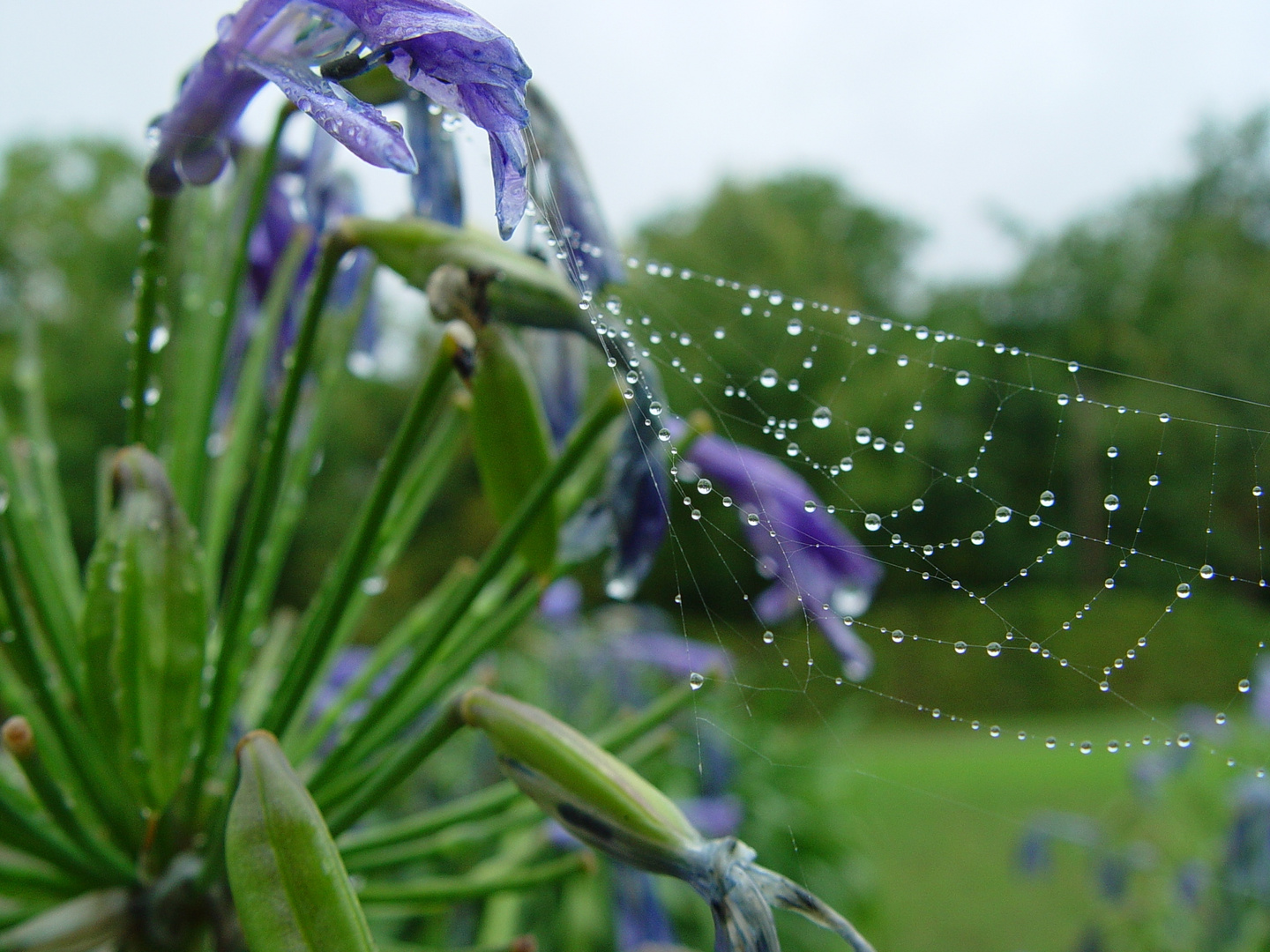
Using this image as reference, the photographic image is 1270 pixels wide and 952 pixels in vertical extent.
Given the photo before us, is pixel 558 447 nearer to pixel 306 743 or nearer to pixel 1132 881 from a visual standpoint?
pixel 306 743

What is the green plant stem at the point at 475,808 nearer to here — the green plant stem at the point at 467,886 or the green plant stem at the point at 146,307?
the green plant stem at the point at 467,886

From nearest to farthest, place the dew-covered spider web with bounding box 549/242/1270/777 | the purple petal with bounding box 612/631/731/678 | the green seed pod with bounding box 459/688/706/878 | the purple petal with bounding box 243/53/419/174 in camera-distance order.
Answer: the purple petal with bounding box 243/53/419/174
the green seed pod with bounding box 459/688/706/878
the purple petal with bounding box 612/631/731/678
the dew-covered spider web with bounding box 549/242/1270/777

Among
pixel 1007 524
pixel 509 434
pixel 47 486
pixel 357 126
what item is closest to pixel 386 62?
pixel 357 126

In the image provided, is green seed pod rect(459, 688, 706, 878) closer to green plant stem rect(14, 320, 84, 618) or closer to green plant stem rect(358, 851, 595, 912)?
green plant stem rect(358, 851, 595, 912)

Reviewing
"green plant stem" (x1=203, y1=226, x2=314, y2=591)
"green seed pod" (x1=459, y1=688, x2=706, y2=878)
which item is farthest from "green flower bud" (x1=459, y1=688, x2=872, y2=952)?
"green plant stem" (x1=203, y1=226, x2=314, y2=591)

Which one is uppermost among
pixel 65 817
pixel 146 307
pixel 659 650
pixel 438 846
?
pixel 146 307

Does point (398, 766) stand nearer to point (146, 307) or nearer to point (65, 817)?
point (65, 817)

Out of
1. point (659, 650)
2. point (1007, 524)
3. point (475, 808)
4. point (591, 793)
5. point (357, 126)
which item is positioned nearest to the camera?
point (357, 126)
